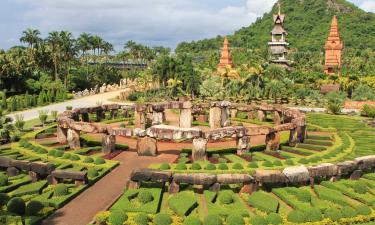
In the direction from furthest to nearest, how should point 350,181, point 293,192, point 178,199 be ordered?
point 350,181
point 293,192
point 178,199

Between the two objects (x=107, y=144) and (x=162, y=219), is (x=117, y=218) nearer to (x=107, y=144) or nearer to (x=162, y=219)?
(x=162, y=219)

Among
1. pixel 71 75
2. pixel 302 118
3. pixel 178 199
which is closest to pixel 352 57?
pixel 71 75

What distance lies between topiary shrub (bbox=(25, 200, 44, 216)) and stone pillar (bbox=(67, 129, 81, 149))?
17.4 metres

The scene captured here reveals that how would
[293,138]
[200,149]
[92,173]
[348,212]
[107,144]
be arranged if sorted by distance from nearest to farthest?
[348,212] → [92,173] → [200,149] → [107,144] → [293,138]

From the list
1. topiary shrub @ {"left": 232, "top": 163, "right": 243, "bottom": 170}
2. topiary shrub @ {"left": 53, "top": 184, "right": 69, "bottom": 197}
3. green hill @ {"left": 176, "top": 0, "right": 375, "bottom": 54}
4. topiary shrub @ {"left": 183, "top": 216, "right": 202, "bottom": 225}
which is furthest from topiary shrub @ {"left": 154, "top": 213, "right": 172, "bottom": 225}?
green hill @ {"left": 176, "top": 0, "right": 375, "bottom": 54}

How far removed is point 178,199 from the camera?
28.8 m

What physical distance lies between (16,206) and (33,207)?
1.03m

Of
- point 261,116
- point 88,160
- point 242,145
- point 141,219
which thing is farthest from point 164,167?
point 261,116

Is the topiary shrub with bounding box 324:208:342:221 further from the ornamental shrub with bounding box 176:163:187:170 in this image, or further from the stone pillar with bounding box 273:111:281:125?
the stone pillar with bounding box 273:111:281:125

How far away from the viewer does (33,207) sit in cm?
2658

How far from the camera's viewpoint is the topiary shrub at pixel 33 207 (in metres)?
26.3

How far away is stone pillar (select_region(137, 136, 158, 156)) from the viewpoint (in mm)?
40844

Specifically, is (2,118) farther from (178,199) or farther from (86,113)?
(178,199)

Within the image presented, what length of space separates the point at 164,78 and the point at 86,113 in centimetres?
4458
